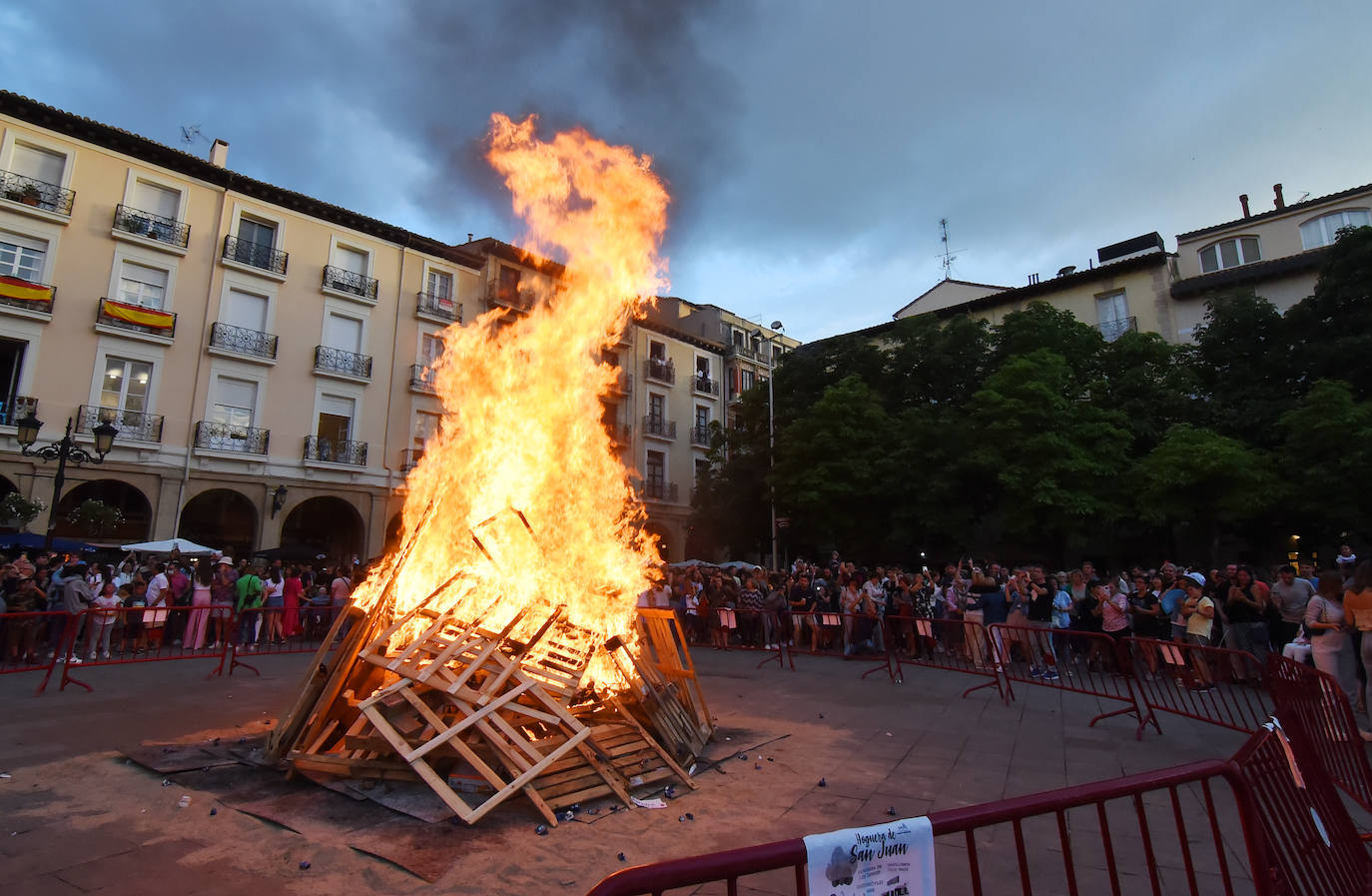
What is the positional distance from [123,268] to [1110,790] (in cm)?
2905

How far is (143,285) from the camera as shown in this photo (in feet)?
76.4

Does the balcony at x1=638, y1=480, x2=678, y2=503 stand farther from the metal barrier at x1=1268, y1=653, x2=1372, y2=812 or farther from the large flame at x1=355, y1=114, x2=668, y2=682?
the metal barrier at x1=1268, y1=653, x2=1372, y2=812

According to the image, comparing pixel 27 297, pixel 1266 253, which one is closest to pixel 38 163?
pixel 27 297

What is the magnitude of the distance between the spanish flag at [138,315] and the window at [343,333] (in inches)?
193

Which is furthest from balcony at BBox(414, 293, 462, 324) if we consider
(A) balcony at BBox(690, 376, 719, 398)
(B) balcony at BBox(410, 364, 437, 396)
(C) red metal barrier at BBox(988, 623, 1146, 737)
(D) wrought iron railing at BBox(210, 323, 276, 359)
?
(C) red metal barrier at BBox(988, 623, 1146, 737)

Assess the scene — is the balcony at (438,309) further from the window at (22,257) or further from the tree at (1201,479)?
the tree at (1201,479)

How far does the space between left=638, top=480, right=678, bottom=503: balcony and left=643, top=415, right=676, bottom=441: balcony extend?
7.86 ft

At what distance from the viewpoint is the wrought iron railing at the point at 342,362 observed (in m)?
26.3

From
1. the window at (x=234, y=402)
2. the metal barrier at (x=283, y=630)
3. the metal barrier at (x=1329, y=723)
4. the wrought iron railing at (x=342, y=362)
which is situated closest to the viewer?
the metal barrier at (x=1329, y=723)

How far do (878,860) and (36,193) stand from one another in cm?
2904

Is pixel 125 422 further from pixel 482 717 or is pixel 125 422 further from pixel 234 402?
pixel 482 717

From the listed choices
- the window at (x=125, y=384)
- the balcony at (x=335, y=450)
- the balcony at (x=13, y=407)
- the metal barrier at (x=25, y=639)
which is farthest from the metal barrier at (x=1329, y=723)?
the window at (x=125, y=384)

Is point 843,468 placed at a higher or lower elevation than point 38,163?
lower

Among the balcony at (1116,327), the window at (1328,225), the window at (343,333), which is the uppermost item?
the window at (1328,225)
